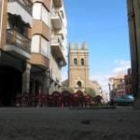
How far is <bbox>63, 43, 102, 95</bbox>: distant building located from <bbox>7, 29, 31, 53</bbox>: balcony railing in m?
102

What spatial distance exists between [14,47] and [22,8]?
11.7 ft

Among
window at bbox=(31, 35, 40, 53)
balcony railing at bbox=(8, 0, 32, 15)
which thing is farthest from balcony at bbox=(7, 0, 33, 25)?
window at bbox=(31, 35, 40, 53)

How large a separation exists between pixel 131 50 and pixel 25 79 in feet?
77.0

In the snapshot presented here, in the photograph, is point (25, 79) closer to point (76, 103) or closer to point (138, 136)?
point (76, 103)

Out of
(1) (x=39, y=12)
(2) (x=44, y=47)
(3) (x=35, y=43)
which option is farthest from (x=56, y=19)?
(3) (x=35, y=43)

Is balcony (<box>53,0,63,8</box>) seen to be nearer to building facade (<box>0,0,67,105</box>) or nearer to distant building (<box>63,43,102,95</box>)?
building facade (<box>0,0,67,105</box>)

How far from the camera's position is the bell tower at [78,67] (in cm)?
13212

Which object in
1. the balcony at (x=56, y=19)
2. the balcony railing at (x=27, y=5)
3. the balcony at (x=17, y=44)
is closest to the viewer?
the balcony at (x=17, y=44)

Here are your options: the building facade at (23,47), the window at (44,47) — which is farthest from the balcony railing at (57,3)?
the window at (44,47)

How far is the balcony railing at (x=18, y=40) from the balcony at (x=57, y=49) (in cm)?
1308

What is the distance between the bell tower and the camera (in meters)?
132

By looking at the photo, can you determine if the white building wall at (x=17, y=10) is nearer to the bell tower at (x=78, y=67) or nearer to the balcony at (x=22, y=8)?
the balcony at (x=22, y=8)

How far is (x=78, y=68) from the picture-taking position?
13462cm

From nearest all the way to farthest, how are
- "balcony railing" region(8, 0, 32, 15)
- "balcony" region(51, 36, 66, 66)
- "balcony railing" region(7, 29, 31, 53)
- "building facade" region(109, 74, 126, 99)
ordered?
1. "balcony railing" region(7, 29, 31, 53)
2. "balcony railing" region(8, 0, 32, 15)
3. "balcony" region(51, 36, 66, 66)
4. "building facade" region(109, 74, 126, 99)
